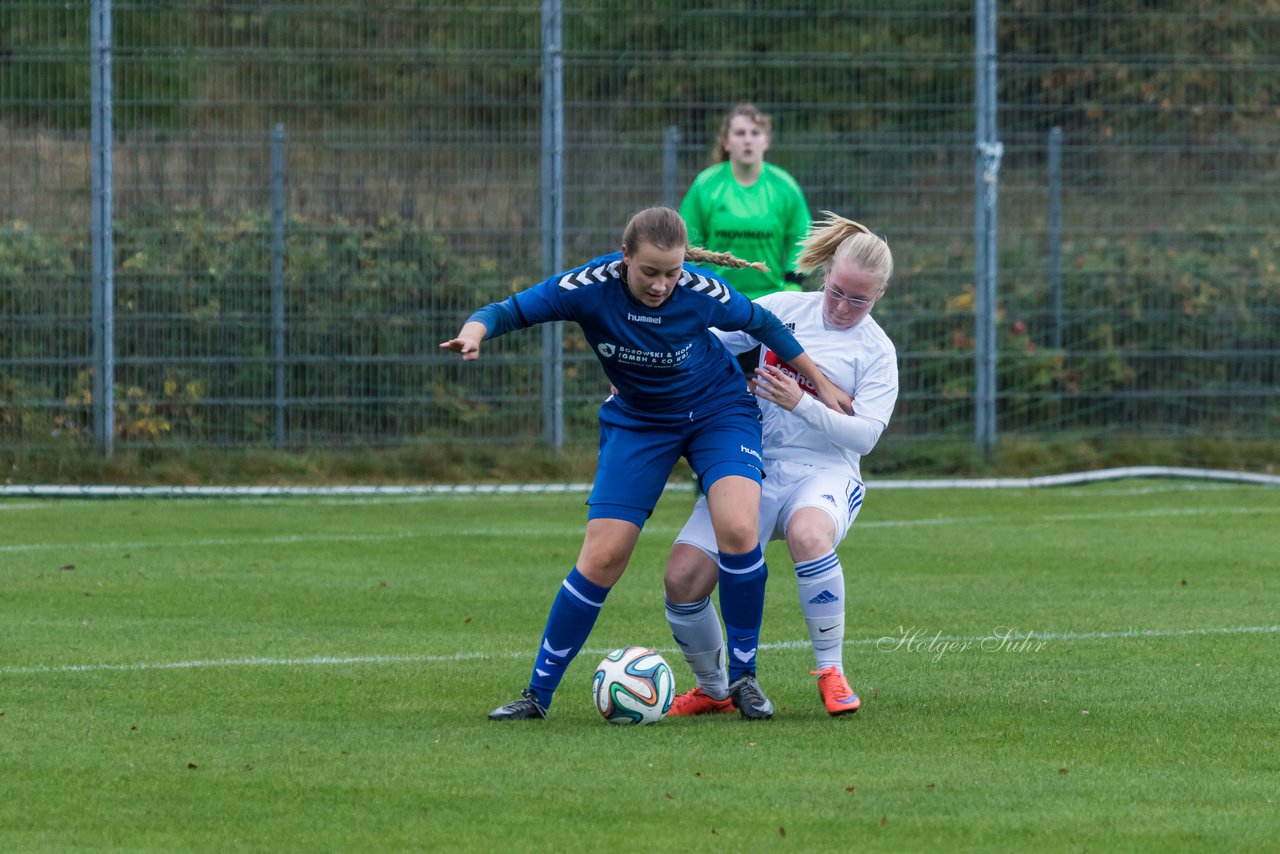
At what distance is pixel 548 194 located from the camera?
13516 millimetres

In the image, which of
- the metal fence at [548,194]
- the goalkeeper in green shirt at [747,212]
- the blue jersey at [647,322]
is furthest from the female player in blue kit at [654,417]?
the metal fence at [548,194]

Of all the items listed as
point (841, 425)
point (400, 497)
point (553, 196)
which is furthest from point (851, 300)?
point (553, 196)

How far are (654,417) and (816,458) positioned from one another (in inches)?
23.2

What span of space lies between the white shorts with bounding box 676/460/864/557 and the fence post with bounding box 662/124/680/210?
7525mm

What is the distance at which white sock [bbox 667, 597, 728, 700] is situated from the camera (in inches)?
237

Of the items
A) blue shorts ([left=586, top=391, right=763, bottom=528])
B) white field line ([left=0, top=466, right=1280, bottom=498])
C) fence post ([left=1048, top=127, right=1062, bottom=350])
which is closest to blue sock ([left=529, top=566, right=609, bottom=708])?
blue shorts ([left=586, top=391, right=763, bottom=528])

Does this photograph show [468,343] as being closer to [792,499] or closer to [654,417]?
[654,417]

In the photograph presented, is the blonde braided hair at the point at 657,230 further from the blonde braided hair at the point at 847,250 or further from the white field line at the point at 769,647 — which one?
the white field line at the point at 769,647

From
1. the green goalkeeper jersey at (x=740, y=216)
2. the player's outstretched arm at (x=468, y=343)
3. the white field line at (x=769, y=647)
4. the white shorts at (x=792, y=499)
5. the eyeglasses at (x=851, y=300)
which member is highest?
the green goalkeeper jersey at (x=740, y=216)

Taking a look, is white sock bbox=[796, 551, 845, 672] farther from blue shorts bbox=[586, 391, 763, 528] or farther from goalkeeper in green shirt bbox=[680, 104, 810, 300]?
goalkeeper in green shirt bbox=[680, 104, 810, 300]

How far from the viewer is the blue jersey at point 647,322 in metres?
5.90

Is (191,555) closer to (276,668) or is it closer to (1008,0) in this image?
(276,668)

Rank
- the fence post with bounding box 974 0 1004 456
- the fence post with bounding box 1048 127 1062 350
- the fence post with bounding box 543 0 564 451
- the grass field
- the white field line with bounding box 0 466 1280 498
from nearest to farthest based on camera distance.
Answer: the grass field
the white field line with bounding box 0 466 1280 498
the fence post with bounding box 543 0 564 451
the fence post with bounding box 974 0 1004 456
the fence post with bounding box 1048 127 1062 350

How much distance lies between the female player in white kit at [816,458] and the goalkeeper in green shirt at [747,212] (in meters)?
4.35
